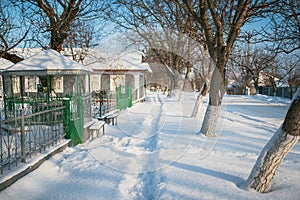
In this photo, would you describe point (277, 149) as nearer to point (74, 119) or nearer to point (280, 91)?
point (74, 119)

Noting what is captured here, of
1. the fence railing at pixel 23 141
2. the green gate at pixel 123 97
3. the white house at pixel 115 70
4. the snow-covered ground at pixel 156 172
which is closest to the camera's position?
the snow-covered ground at pixel 156 172

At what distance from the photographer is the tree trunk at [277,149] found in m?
2.86

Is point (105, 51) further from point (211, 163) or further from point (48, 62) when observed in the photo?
point (211, 163)

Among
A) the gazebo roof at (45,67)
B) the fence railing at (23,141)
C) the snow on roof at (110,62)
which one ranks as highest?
the snow on roof at (110,62)

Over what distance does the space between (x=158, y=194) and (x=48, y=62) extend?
19.6ft

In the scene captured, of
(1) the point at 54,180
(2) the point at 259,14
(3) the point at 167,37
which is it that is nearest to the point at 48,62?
(1) the point at 54,180

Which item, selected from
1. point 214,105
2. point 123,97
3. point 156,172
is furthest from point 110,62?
point 156,172

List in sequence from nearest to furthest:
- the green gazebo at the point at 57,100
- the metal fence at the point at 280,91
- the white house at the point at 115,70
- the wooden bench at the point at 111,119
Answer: the green gazebo at the point at 57,100, the wooden bench at the point at 111,119, the white house at the point at 115,70, the metal fence at the point at 280,91

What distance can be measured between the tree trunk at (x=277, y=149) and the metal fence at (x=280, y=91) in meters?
24.5

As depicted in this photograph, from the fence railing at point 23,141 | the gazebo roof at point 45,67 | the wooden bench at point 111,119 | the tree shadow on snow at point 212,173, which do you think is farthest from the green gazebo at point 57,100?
the tree shadow on snow at point 212,173

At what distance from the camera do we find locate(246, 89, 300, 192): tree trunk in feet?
9.37

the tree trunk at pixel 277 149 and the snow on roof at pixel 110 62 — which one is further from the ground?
the snow on roof at pixel 110 62

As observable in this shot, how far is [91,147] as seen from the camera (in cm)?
550

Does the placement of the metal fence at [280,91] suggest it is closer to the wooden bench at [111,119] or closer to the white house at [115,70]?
the white house at [115,70]
